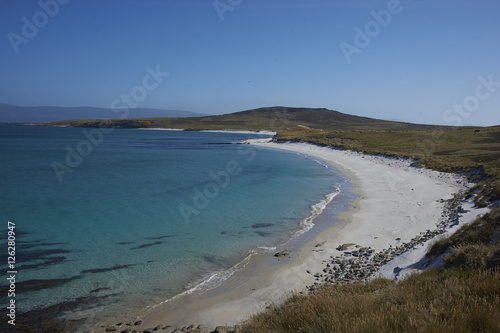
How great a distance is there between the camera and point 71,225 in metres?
16.3

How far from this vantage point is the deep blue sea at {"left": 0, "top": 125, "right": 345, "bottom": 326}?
1012cm

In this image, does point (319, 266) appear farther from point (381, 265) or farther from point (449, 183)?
point (449, 183)

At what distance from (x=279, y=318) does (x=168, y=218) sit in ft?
43.0

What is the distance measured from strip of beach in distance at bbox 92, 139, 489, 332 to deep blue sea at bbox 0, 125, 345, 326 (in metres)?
0.89

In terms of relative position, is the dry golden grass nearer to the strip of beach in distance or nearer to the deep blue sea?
the strip of beach in distance

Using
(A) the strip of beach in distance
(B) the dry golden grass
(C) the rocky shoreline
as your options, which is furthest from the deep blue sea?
(B) the dry golden grass

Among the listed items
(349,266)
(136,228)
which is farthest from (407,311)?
(136,228)

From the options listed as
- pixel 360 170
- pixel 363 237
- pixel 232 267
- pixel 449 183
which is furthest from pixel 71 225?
pixel 360 170

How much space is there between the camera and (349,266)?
10742mm

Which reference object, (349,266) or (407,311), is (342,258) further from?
(407,311)

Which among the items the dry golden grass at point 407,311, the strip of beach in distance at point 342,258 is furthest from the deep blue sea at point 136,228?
the dry golden grass at point 407,311

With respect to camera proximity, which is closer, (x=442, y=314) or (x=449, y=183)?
(x=442, y=314)

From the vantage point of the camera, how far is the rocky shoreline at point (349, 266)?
7738 millimetres

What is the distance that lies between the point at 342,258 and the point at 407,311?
7166mm
